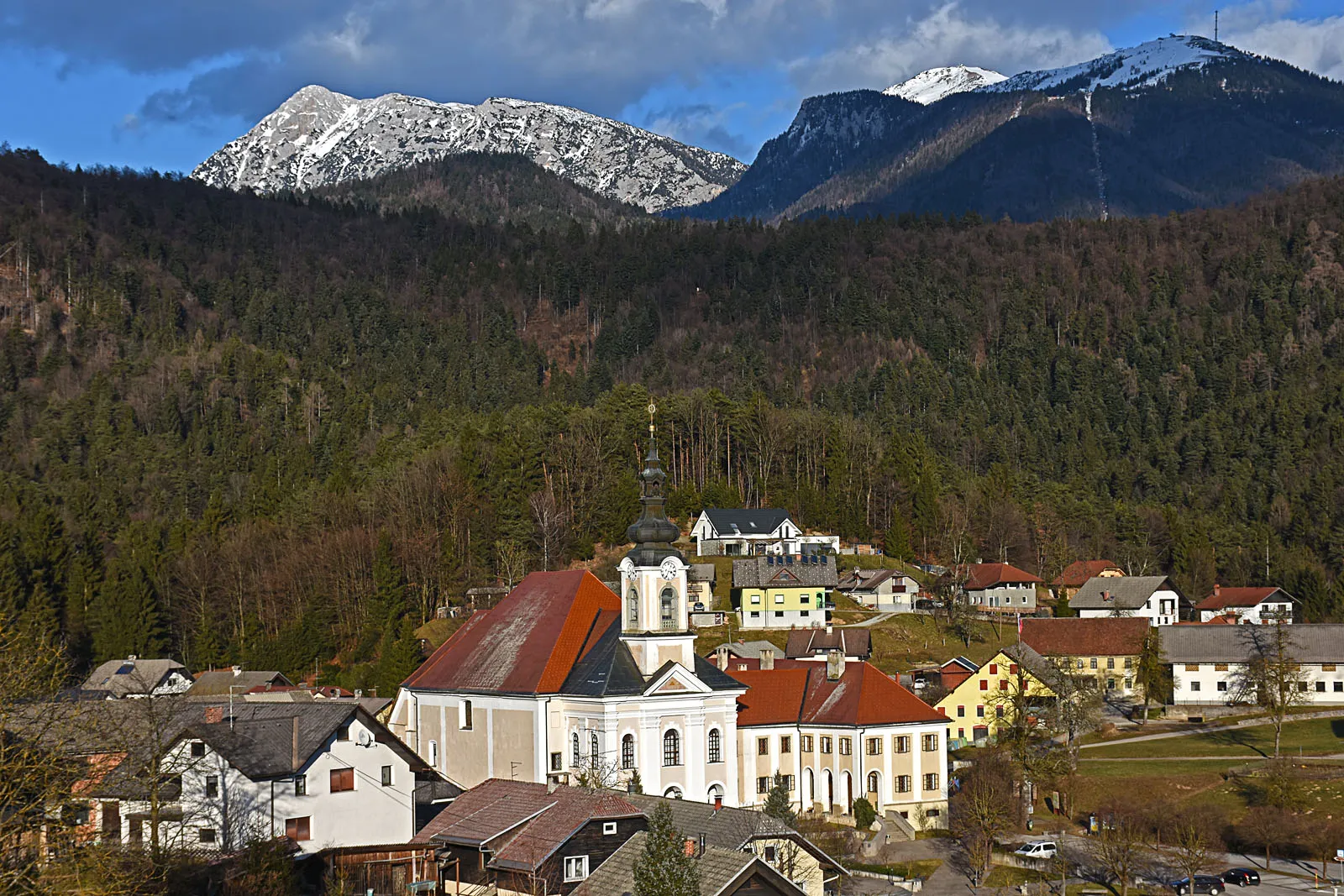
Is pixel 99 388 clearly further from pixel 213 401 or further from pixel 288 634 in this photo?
pixel 288 634

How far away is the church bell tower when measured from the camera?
6262 cm

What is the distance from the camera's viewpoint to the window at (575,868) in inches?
1725

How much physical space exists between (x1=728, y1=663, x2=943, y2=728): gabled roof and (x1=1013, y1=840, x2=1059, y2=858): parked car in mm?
8793

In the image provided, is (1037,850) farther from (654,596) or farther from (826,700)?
(654,596)

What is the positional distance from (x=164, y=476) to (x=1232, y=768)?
114726 millimetres

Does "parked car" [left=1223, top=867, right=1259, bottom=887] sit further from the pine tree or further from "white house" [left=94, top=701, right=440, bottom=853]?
"white house" [left=94, top=701, right=440, bottom=853]

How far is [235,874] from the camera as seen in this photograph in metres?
42.4

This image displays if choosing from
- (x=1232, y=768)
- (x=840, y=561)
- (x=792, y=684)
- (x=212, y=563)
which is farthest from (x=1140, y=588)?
(x=212, y=563)

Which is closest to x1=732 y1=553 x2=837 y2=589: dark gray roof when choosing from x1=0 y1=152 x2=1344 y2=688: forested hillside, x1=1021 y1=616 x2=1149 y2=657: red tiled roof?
x1=0 y1=152 x2=1344 y2=688: forested hillside

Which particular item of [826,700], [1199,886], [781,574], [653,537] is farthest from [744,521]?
[1199,886]

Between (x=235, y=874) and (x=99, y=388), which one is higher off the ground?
(x=99, y=388)

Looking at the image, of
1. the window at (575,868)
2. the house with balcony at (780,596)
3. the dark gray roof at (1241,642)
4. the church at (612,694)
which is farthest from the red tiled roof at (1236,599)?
the window at (575,868)

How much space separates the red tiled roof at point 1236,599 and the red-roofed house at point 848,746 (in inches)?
2495

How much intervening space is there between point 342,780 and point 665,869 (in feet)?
57.1
